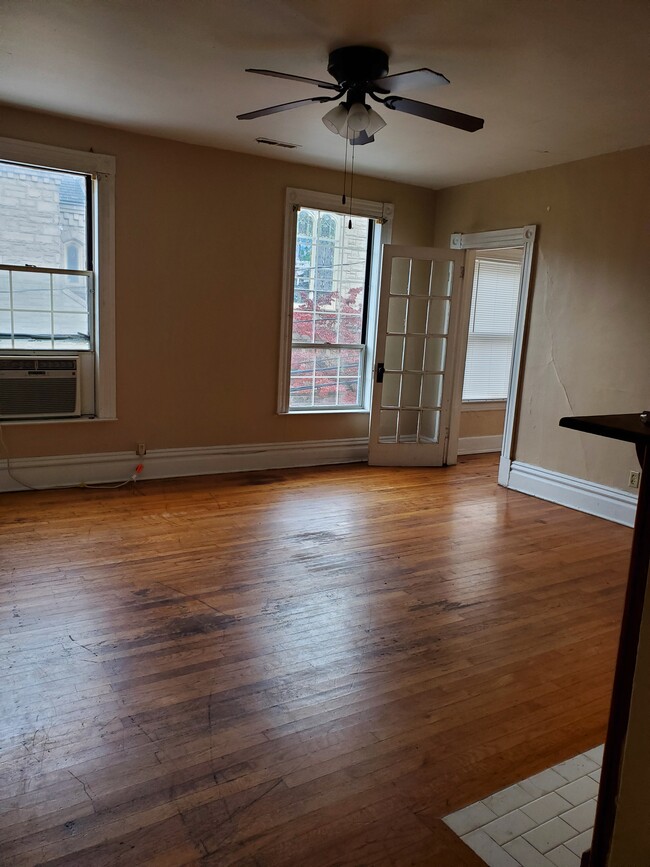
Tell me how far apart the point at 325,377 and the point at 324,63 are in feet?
10.0

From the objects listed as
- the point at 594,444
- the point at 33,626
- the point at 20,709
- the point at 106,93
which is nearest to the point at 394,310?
the point at 594,444

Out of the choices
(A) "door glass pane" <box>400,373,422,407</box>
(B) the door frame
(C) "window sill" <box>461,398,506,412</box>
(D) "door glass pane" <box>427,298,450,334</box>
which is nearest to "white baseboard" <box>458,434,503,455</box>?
(C) "window sill" <box>461,398,506,412</box>

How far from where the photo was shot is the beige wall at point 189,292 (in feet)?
15.5

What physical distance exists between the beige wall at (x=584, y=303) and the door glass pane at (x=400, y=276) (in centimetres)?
90

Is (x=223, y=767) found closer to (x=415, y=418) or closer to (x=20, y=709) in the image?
(x=20, y=709)

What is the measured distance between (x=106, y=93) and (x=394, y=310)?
311cm

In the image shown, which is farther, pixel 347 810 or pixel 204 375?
pixel 204 375

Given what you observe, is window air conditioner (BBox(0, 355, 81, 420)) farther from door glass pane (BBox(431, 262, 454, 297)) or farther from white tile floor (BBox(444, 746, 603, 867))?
white tile floor (BBox(444, 746, 603, 867))

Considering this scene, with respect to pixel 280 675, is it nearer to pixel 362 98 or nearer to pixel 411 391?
pixel 362 98

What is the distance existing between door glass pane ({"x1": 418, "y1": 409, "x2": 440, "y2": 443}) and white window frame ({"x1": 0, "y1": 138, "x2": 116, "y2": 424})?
2958 millimetres

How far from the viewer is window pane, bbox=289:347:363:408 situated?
5.82 m

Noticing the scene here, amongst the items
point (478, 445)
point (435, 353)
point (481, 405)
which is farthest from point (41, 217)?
point (478, 445)

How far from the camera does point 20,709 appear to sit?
7.11ft

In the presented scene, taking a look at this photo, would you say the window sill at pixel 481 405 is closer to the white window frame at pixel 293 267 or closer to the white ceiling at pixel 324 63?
the white window frame at pixel 293 267
